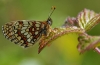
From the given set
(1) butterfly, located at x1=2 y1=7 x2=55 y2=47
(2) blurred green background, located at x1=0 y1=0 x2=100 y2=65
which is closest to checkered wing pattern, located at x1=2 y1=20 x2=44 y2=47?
(1) butterfly, located at x1=2 y1=7 x2=55 y2=47

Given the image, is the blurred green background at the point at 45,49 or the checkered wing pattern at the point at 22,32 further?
the blurred green background at the point at 45,49

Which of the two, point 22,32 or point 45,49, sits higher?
point 22,32

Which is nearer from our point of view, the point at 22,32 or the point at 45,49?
the point at 22,32

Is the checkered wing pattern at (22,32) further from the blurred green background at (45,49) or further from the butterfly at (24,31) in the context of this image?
the blurred green background at (45,49)

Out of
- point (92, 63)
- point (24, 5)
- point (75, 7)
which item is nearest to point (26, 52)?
point (92, 63)

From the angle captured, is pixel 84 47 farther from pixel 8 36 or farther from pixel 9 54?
pixel 9 54

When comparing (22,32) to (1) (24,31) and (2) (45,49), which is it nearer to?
(1) (24,31)

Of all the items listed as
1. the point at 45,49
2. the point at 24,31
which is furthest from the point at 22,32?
the point at 45,49

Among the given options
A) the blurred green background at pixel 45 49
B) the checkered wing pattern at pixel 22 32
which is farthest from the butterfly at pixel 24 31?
the blurred green background at pixel 45 49
